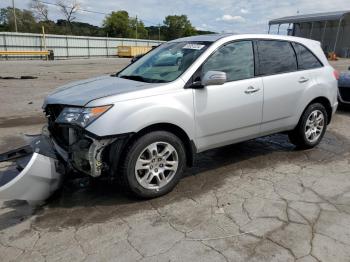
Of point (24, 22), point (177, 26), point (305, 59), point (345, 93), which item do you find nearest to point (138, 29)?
point (177, 26)

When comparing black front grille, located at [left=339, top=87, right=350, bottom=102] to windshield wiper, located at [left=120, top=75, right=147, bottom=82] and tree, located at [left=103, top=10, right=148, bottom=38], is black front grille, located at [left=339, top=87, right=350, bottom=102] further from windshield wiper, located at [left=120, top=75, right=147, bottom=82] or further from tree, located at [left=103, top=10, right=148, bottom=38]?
tree, located at [left=103, top=10, right=148, bottom=38]

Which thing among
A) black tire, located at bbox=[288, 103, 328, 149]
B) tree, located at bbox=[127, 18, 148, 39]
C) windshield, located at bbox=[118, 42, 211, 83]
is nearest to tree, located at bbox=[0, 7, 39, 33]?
tree, located at bbox=[127, 18, 148, 39]

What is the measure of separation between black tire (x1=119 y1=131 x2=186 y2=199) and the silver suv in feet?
0.03

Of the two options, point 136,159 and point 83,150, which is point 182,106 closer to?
point 136,159

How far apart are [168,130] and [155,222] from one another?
100cm

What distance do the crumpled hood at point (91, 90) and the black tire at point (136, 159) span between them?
1.77 ft

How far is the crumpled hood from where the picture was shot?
11.8ft

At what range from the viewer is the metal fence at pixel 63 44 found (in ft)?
120

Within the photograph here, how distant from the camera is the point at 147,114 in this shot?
141 inches

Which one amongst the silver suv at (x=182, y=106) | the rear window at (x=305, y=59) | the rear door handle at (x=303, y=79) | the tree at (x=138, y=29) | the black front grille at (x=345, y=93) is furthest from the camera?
the tree at (x=138, y=29)

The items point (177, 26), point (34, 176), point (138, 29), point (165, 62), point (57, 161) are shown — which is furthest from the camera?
point (177, 26)

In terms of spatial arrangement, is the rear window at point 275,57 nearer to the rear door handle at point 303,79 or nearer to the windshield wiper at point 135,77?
the rear door handle at point 303,79

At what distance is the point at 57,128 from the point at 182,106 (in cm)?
140

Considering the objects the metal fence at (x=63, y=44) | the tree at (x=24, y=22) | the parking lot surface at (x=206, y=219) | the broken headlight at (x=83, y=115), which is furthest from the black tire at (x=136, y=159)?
the tree at (x=24, y=22)
